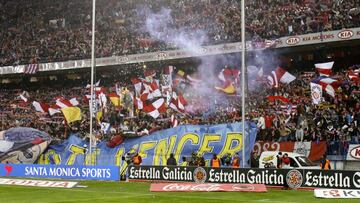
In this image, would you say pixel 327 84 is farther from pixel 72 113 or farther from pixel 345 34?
pixel 72 113

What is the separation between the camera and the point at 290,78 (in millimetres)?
28688

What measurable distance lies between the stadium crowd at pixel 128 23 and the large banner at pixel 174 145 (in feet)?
27.9

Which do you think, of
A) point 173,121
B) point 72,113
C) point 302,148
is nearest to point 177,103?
point 173,121

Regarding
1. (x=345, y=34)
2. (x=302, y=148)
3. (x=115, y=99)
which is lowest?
(x=302, y=148)

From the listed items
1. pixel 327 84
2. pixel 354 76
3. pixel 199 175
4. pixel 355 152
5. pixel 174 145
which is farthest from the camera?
pixel 354 76

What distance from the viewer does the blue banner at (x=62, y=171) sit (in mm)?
26297

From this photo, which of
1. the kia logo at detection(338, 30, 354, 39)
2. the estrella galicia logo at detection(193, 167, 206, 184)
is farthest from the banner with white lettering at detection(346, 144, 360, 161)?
the kia logo at detection(338, 30, 354, 39)

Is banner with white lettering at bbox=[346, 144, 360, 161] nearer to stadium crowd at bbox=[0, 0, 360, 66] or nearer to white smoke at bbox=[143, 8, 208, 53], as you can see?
stadium crowd at bbox=[0, 0, 360, 66]

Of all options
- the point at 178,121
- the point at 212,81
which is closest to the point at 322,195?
the point at 178,121

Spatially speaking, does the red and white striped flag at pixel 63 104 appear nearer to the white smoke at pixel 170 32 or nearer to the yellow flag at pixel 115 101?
the yellow flag at pixel 115 101

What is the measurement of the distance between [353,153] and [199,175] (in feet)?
23.5

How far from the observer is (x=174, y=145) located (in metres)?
28.4

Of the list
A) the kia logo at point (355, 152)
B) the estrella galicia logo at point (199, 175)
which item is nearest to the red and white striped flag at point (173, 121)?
the estrella galicia logo at point (199, 175)

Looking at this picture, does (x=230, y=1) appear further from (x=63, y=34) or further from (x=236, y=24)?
(x=63, y=34)
